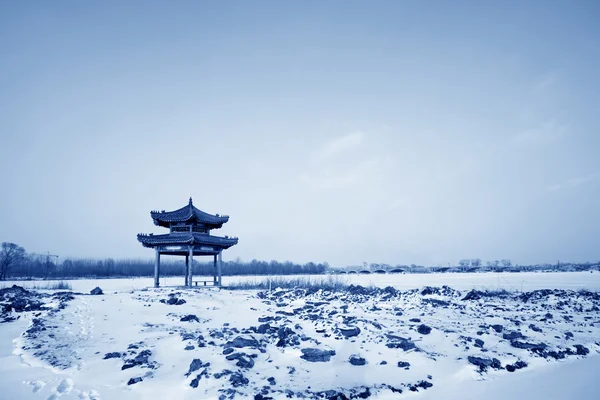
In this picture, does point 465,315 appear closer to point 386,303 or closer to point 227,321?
point 386,303

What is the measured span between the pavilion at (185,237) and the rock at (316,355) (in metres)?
14.3

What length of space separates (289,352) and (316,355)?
2.76ft

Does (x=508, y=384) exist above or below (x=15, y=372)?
below

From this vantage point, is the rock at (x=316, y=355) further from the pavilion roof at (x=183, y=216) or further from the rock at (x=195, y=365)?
the pavilion roof at (x=183, y=216)

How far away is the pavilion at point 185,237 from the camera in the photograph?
22.3m

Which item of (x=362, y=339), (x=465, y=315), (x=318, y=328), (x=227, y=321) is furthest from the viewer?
(x=465, y=315)

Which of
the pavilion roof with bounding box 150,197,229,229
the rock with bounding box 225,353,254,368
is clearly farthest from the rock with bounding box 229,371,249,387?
the pavilion roof with bounding box 150,197,229,229

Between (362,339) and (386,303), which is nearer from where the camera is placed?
(362,339)

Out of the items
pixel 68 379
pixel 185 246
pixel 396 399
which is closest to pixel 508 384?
pixel 396 399

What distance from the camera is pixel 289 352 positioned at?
31.9 feet

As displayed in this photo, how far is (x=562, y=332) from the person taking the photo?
12.9 m

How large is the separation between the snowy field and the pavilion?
6.10 m

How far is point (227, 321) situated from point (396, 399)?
25.3 feet

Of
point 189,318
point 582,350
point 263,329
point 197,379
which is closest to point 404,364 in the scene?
point 263,329
